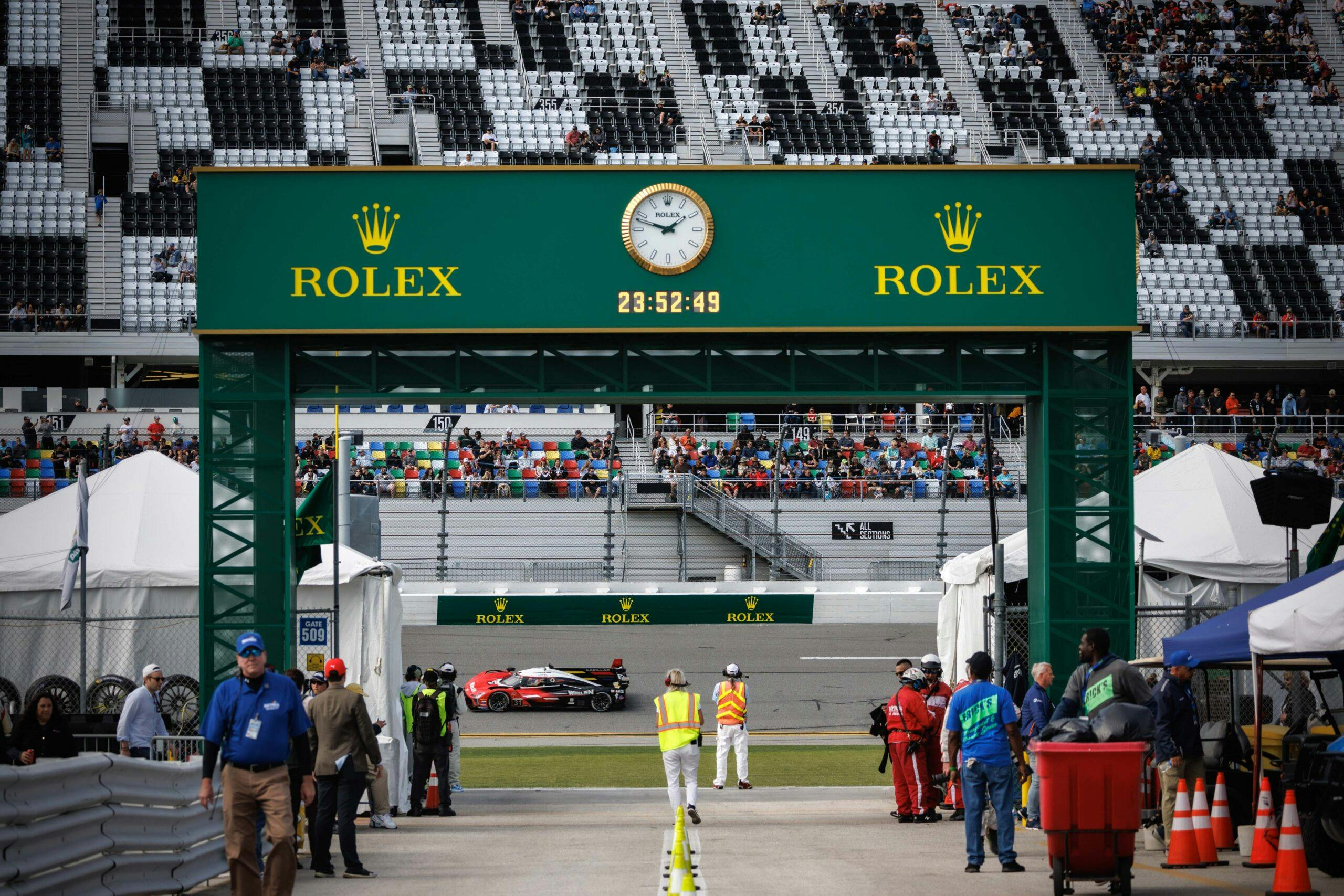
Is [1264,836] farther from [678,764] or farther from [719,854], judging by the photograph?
[678,764]

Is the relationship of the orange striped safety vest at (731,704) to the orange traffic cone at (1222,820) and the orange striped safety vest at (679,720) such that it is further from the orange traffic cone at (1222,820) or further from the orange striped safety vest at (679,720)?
the orange traffic cone at (1222,820)

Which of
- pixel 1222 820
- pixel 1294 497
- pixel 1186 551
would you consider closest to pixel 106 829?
pixel 1222 820

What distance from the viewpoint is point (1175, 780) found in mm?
13094

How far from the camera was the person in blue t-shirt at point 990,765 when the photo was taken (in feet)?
39.9

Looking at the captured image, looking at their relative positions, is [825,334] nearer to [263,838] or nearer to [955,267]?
[955,267]

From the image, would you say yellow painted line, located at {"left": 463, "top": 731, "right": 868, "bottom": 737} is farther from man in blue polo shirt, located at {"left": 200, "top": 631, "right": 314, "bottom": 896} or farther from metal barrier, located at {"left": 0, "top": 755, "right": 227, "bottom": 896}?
man in blue polo shirt, located at {"left": 200, "top": 631, "right": 314, "bottom": 896}

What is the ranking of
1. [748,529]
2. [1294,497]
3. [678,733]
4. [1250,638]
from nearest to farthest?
1. [1250,638]
2. [678,733]
3. [1294,497]
4. [748,529]

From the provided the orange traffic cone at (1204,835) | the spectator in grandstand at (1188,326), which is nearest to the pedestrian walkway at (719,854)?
the orange traffic cone at (1204,835)

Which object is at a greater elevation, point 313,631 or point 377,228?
point 377,228

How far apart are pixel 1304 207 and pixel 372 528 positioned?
120 feet

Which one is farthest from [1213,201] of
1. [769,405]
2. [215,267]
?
[215,267]

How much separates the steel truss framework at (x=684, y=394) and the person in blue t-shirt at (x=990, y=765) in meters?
5.33

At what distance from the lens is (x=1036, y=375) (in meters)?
18.1

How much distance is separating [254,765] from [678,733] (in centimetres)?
656
